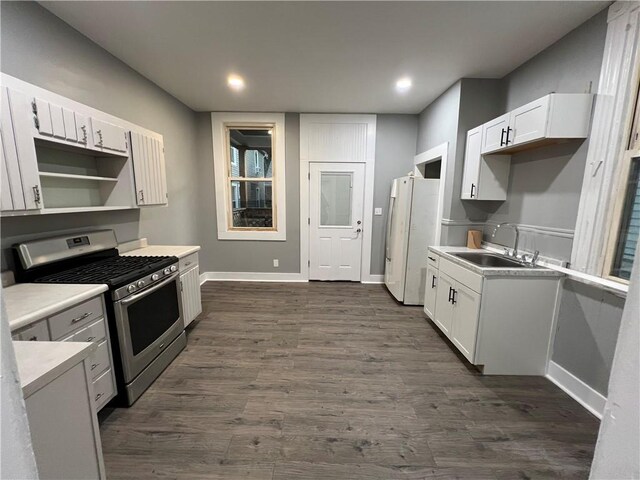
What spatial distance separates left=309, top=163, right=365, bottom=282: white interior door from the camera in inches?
169

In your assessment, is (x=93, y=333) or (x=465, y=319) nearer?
(x=93, y=333)

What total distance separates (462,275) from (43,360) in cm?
267

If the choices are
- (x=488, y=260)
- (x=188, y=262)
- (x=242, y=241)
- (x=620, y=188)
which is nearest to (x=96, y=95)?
(x=188, y=262)

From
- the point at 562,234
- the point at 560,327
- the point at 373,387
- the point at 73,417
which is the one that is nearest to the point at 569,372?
the point at 560,327

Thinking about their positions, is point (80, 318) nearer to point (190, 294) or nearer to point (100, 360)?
point (100, 360)

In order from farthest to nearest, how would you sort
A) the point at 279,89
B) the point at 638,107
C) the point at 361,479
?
the point at 279,89 < the point at 638,107 < the point at 361,479

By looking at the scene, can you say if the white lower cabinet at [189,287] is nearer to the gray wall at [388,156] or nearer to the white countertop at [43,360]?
the white countertop at [43,360]

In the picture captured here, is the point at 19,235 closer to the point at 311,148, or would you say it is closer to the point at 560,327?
the point at 311,148

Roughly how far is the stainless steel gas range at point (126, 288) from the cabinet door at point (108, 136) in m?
0.74

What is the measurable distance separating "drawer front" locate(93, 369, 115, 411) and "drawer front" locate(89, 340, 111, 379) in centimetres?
4

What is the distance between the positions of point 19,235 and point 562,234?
13.0 feet

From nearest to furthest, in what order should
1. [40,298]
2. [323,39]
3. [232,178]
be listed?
[40,298], [323,39], [232,178]

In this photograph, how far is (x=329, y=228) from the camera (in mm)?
4402

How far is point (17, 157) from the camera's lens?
1.49 meters
